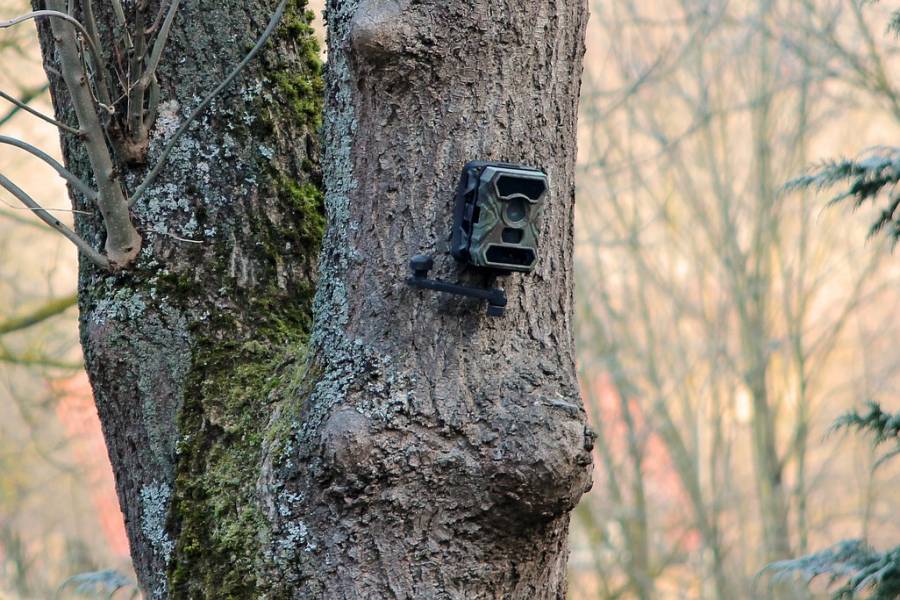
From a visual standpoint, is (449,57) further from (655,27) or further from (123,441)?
(655,27)

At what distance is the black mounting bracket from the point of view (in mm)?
1620

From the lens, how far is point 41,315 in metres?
5.86

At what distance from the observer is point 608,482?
8.99 meters

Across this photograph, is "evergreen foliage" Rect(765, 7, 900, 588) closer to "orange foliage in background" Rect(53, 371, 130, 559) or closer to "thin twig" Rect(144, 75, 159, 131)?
"thin twig" Rect(144, 75, 159, 131)

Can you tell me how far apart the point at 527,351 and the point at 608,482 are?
764cm

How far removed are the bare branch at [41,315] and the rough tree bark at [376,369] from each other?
4.08 m

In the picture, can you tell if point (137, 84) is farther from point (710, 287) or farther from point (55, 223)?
point (710, 287)

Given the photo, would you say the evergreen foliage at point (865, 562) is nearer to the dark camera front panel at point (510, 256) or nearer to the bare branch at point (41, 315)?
the dark camera front panel at point (510, 256)

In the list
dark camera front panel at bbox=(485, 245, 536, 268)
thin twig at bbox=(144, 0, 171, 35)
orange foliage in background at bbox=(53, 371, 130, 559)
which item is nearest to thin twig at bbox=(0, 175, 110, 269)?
thin twig at bbox=(144, 0, 171, 35)

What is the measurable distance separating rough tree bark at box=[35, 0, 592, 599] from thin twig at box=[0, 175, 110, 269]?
7 centimetres

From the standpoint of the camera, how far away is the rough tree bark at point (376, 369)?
161 centimetres

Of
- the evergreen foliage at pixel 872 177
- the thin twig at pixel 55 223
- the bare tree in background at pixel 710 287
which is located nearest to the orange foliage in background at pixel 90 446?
the thin twig at pixel 55 223

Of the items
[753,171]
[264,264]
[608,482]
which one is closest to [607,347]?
[608,482]

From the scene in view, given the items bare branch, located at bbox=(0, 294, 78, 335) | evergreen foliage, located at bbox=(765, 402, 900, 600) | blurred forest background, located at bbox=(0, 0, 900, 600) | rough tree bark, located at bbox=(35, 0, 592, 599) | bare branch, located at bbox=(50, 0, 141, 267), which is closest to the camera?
rough tree bark, located at bbox=(35, 0, 592, 599)
